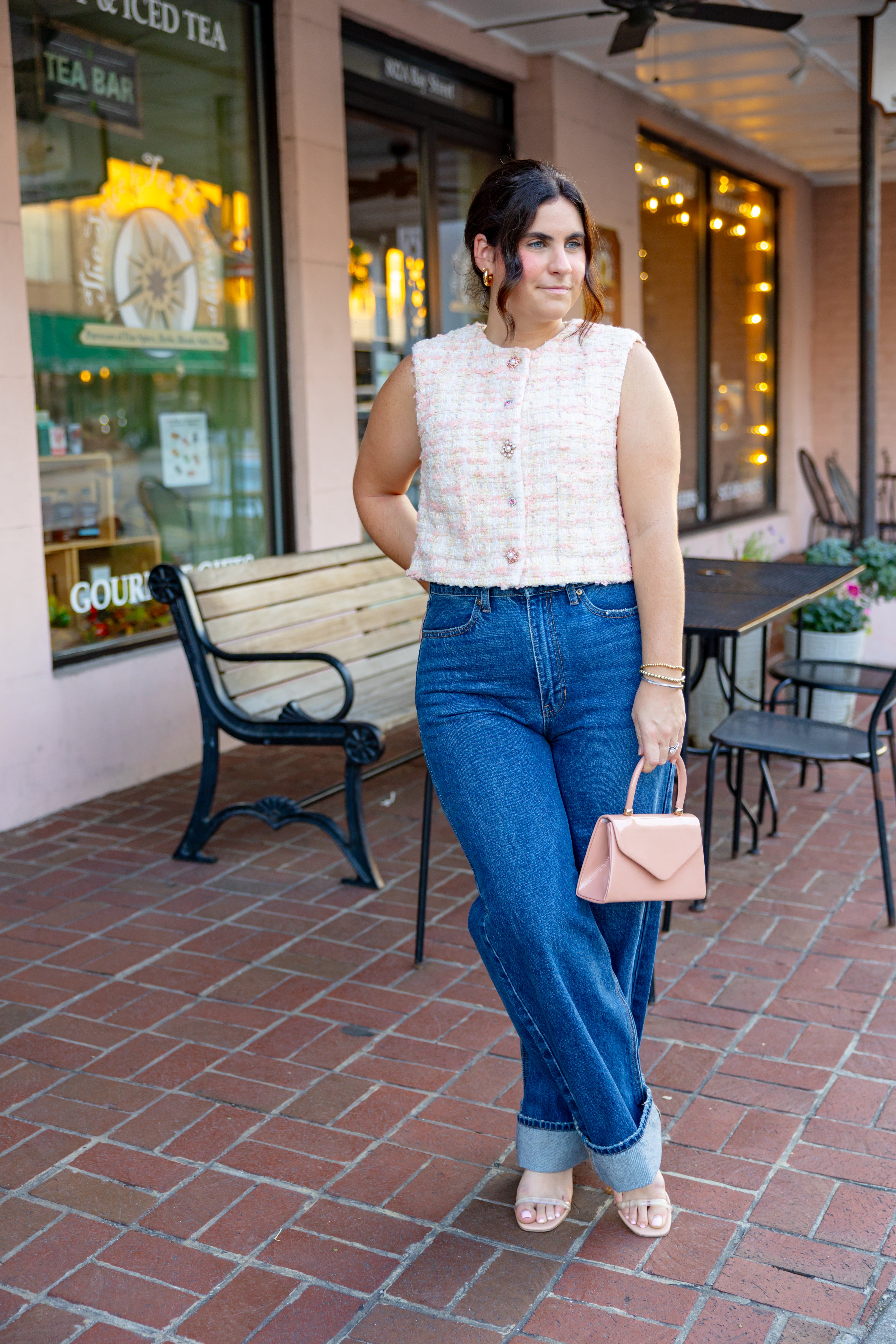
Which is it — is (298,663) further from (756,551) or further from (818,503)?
(818,503)

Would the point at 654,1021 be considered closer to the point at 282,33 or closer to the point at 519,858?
the point at 519,858

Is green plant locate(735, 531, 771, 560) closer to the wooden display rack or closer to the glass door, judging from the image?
the glass door

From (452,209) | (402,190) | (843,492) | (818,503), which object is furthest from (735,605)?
(843,492)

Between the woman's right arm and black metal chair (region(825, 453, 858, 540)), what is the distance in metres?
10.8

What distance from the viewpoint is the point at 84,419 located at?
544cm

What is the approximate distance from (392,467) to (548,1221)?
137 centimetres

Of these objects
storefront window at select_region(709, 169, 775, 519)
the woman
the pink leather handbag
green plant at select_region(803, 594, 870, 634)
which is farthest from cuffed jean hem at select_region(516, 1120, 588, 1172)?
storefront window at select_region(709, 169, 775, 519)

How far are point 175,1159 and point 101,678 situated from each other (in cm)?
292

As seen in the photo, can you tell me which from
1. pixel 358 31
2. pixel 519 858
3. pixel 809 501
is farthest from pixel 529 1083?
pixel 809 501

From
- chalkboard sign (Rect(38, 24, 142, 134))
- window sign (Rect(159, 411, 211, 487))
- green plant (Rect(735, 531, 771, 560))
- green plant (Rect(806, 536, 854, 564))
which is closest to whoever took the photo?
chalkboard sign (Rect(38, 24, 142, 134))

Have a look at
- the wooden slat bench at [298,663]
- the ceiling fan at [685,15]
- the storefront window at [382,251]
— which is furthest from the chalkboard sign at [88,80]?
the ceiling fan at [685,15]

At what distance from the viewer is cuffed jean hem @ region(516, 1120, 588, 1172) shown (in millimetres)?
2363

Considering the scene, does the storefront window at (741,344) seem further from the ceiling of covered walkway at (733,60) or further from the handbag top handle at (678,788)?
the handbag top handle at (678,788)

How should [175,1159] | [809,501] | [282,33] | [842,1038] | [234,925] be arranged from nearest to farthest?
[175,1159] → [842,1038] → [234,925] → [282,33] → [809,501]
